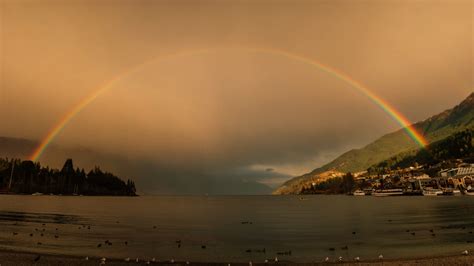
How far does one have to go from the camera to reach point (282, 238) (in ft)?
210

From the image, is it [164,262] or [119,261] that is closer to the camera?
A: [164,262]

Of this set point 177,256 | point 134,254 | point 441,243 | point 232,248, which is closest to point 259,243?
point 232,248

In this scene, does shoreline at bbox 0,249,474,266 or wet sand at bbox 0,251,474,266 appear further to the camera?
shoreline at bbox 0,249,474,266

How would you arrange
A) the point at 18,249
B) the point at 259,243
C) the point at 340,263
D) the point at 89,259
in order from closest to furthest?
1. the point at 340,263
2. the point at 89,259
3. the point at 18,249
4. the point at 259,243

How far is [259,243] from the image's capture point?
57625mm

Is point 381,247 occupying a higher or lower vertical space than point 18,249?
lower

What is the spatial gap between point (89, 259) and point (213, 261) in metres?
13.9

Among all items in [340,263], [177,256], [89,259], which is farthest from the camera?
[177,256]

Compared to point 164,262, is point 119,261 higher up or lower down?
higher up

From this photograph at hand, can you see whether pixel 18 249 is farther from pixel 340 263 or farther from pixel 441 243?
pixel 441 243

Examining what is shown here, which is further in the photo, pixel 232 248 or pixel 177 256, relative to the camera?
pixel 232 248

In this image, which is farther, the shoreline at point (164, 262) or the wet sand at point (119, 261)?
the shoreline at point (164, 262)

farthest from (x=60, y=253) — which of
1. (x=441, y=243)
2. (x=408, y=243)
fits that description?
(x=441, y=243)

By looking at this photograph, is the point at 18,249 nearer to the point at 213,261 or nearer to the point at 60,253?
the point at 60,253
